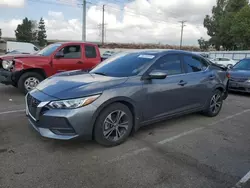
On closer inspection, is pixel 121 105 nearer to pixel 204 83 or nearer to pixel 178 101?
pixel 178 101

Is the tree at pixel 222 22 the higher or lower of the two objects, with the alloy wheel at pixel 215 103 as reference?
higher

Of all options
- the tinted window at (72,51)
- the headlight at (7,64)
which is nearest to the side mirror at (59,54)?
the tinted window at (72,51)

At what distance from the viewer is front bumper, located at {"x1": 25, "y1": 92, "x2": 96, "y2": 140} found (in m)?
3.18

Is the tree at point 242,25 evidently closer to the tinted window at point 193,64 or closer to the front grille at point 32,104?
the tinted window at point 193,64

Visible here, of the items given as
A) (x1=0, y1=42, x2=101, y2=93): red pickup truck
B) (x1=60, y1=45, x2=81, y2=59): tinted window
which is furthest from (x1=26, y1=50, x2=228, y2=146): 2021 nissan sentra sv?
(x1=60, y1=45, x2=81, y2=59): tinted window

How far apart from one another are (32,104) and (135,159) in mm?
1772

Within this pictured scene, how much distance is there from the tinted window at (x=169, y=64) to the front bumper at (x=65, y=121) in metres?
1.59

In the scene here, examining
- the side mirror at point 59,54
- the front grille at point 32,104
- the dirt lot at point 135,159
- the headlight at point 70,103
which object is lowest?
the dirt lot at point 135,159

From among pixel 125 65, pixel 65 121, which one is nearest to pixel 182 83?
pixel 125 65

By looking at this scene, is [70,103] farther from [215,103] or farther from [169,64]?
[215,103]

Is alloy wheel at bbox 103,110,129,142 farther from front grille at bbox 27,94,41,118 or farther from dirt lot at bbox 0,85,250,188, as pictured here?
front grille at bbox 27,94,41,118

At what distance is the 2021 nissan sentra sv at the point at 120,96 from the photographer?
128 inches

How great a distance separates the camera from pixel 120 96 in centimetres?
355

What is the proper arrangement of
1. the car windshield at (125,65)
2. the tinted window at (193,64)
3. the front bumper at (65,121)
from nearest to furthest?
the front bumper at (65,121)
the car windshield at (125,65)
the tinted window at (193,64)
